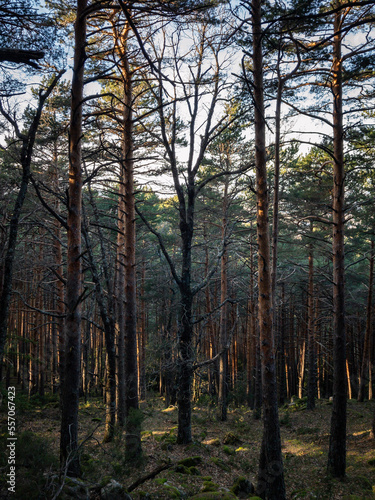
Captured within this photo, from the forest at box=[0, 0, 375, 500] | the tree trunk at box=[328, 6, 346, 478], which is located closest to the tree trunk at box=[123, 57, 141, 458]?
the forest at box=[0, 0, 375, 500]

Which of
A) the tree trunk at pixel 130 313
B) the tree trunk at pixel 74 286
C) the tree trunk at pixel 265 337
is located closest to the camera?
the tree trunk at pixel 74 286

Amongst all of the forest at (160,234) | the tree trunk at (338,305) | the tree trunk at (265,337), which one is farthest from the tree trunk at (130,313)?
the tree trunk at (338,305)

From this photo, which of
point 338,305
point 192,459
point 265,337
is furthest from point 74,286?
point 338,305

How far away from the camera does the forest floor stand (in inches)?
178

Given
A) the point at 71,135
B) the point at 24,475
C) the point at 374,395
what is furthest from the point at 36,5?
the point at 374,395

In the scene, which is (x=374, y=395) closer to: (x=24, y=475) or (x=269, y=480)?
(x=269, y=480)

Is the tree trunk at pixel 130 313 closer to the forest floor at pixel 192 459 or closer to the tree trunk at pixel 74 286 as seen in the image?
the forest floor at pixel 192 459

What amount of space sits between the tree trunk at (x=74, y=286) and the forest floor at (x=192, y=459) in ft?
1.31

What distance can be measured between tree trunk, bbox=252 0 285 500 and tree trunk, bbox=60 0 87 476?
348cm

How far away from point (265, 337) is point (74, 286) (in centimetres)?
386

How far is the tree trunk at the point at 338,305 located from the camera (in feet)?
25.6

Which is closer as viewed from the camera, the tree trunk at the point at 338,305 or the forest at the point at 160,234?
the forest at the point at 160,234

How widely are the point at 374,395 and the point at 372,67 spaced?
65.3 ft

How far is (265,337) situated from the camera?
642 cm
